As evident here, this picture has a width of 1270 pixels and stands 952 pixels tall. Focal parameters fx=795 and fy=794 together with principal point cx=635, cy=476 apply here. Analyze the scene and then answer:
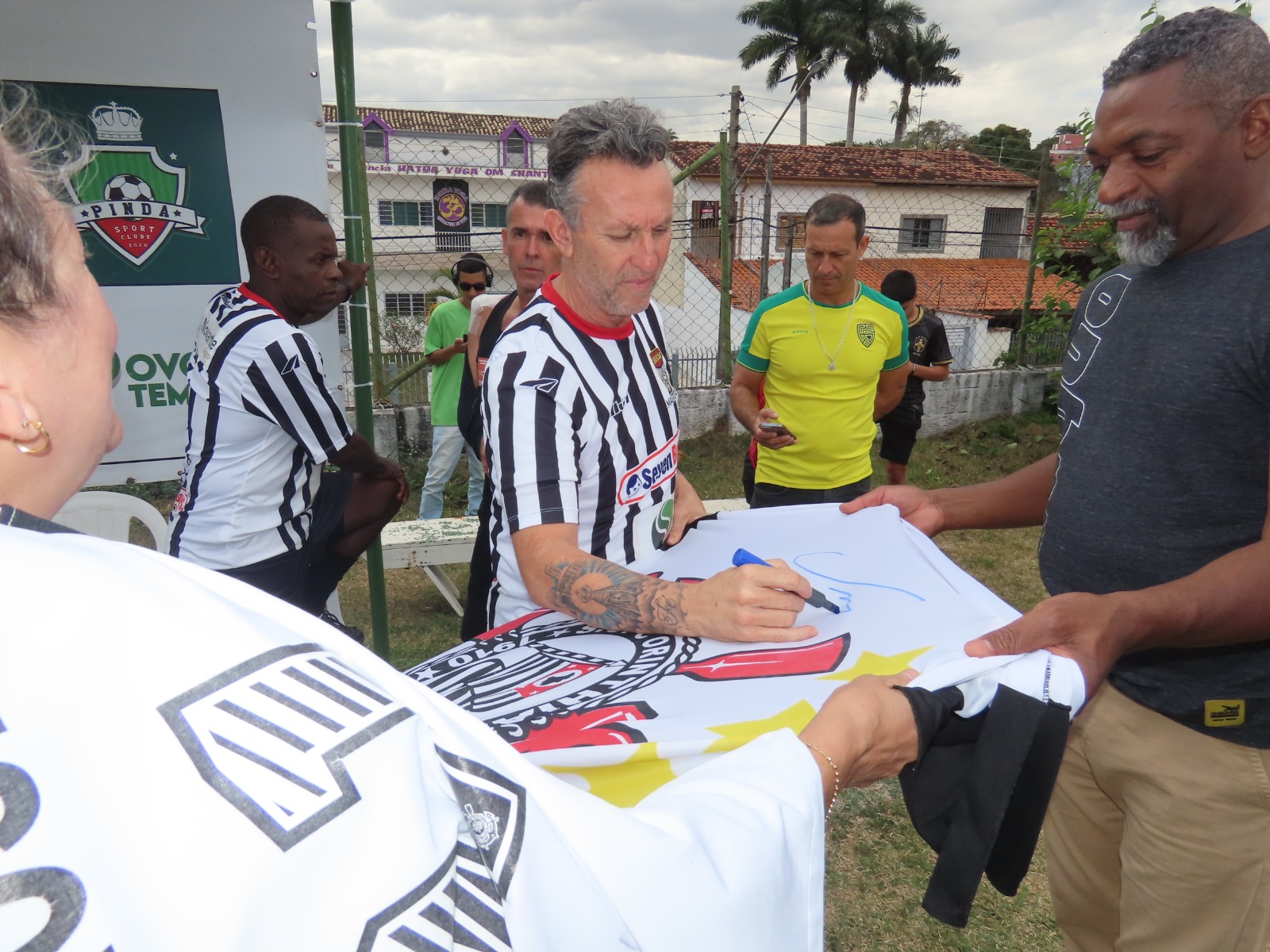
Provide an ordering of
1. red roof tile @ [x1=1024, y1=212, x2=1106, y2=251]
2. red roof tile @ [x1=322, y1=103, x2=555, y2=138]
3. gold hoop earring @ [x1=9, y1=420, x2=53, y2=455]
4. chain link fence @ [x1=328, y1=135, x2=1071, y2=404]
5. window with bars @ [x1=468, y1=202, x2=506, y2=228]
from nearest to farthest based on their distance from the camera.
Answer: gold hoop earring @ [x1=9, y1=420, x2=53, y2=455], red roof tile @ [x1=1024, y1=212, x2=1106, y2=251], chain link fence @ [x1=328, y1=135, x2=1071, y2=404], window with bars @ [x1=468, y1=202, x2=506, y2=228], red roof tile @ [x1=322, y1=103, x2=555, y2=138]

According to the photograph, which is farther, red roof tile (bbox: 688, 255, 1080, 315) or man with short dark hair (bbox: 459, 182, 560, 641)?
red roof tile (bbox: 688, 255, 1080, 315)

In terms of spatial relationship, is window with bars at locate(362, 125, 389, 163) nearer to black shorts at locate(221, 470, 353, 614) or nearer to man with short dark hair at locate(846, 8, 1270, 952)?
black shorts at locate(221, 470, 353, 614)

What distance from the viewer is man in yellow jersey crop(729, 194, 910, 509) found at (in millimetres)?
3953

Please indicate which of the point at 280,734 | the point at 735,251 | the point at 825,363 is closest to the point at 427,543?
the point at 825,363

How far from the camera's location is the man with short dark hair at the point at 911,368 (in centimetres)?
638

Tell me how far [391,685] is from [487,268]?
6.32 meters

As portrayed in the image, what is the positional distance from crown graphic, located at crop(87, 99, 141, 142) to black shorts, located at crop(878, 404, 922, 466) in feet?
17.1

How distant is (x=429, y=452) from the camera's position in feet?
23.3

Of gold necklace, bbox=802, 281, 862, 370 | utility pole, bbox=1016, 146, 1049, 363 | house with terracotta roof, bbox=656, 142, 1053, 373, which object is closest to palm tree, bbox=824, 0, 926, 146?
house with terracotta roof, bbox=656, 142, 1053, 373

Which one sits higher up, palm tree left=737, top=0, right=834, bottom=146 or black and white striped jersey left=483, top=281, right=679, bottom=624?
palm tree left=737, top=0, right=834, bottom=146

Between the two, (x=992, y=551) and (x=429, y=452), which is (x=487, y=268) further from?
(x=992, y=551)

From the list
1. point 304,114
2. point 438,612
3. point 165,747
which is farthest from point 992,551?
point 165,747

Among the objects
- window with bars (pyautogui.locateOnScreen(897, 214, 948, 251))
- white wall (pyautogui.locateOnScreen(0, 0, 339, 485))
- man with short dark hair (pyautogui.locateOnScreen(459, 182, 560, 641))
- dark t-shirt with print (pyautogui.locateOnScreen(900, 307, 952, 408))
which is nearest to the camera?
white wall (pyautogui.locateOnScreen(0, 0, 339, 485))

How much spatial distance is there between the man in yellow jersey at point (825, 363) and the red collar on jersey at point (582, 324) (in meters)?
1.94
